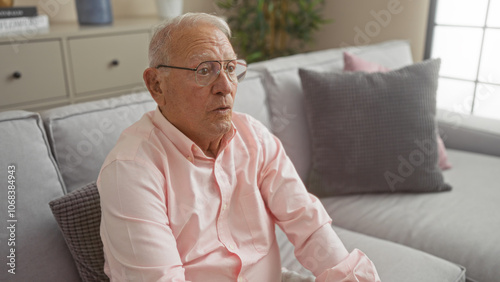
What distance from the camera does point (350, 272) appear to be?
3.52 feet

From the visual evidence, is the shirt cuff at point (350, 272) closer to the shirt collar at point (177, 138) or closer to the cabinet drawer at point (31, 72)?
the shirt collar at point (177, 138)

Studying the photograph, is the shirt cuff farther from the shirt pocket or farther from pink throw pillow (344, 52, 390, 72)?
pink throw pillow (344, 52, 390, 72)

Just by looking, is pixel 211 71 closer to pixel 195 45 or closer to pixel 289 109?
pixel 195 45

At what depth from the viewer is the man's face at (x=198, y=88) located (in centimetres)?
98

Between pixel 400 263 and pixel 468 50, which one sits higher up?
pixel 468 50

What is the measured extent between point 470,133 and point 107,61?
1.92 m

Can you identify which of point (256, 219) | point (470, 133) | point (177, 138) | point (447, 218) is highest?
point (177, 138)

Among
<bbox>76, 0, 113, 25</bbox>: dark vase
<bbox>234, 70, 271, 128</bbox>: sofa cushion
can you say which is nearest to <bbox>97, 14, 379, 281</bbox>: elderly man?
<bbox>234, 70, 271, 128</bbox>: sofa cushion

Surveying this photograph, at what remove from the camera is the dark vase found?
253 cm

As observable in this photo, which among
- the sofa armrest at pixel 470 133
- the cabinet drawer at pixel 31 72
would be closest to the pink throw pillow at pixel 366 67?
the sofa armrest at pixel 470 133

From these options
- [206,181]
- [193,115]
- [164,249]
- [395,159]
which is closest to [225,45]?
[193,115]

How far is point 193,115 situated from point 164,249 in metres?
0.31

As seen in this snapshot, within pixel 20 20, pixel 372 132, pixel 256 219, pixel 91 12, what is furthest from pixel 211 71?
pixel 91 12

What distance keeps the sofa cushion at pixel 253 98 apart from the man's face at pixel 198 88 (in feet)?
1.85
